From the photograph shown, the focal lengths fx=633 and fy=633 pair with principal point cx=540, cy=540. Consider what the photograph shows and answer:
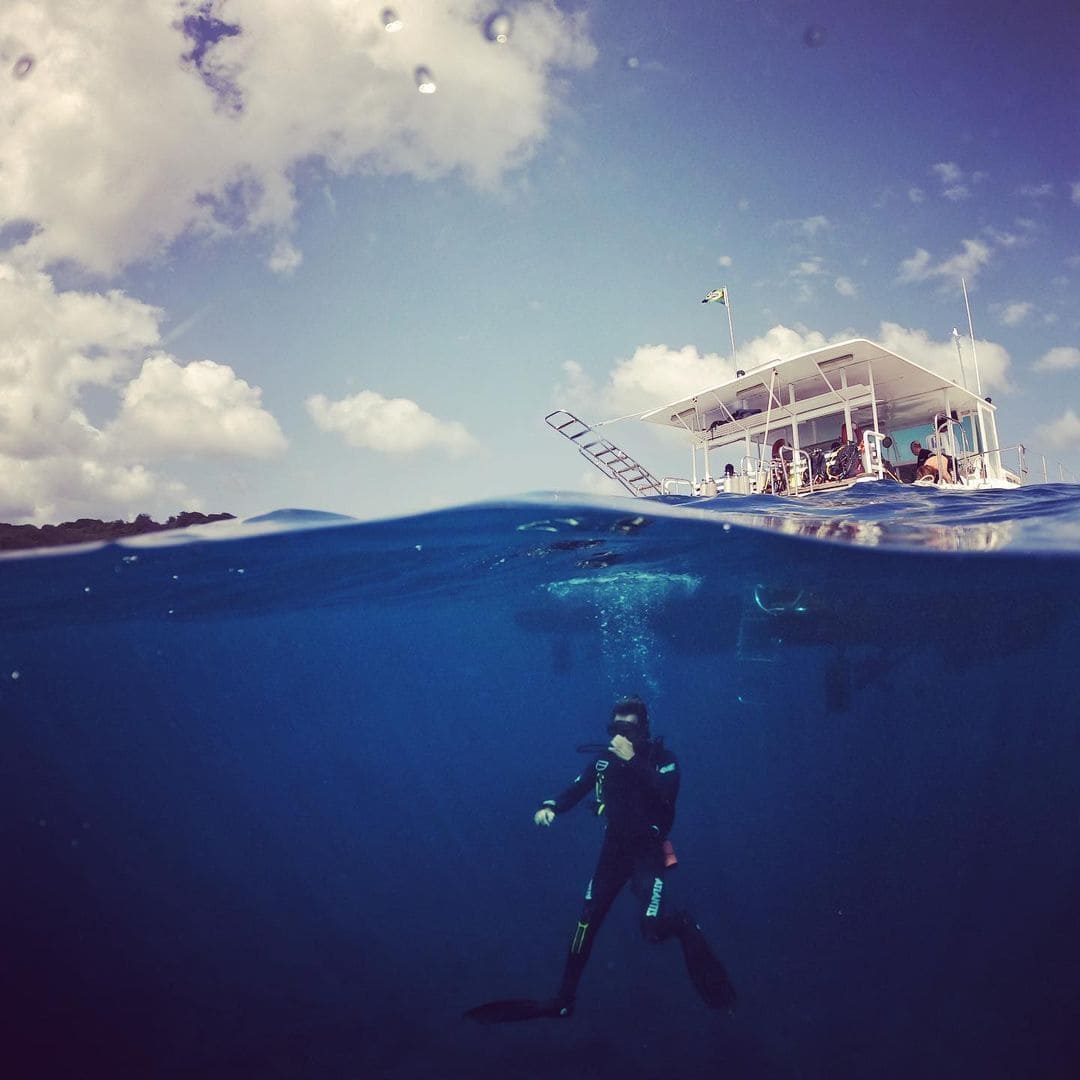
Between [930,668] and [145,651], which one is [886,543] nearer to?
[930,668]

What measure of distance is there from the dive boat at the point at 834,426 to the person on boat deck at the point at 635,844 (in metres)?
10.0

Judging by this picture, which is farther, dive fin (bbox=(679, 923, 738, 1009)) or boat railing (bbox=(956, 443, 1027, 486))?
boat railing (bbox=(956, 443, 1027, 486))

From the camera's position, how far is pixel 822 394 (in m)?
20.1

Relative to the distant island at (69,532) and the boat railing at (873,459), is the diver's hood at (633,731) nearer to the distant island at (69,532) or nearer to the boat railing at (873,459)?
the distant island at (69,532)

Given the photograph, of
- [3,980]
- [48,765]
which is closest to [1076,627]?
[3,980]

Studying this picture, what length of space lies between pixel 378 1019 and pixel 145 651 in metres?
14.2

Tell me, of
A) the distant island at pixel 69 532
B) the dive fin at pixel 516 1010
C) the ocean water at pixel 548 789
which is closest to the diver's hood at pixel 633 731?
the dive fin at pixel 516 1010

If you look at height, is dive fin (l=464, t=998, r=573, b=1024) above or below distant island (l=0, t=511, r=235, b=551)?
below

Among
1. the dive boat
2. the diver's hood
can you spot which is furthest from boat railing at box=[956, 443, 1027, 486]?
the diver's hood

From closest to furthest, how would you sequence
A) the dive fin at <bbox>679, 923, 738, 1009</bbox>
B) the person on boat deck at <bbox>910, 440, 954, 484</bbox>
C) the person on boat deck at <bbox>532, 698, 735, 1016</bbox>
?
1. the dive fin at <bbox>679, 923, 738, 1009</bbox>
2. the person on boat deck at <bbox>532, 698, 735, 1016</bbox>
3. the person on boat deck at <bbox>910, 440, 954, 484</bbox>

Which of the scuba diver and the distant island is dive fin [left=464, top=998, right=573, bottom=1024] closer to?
the scuba diver

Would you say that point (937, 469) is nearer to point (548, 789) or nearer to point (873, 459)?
point (873, 459)

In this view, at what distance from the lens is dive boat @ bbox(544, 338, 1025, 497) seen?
16953mm

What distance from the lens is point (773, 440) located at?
22.4m
